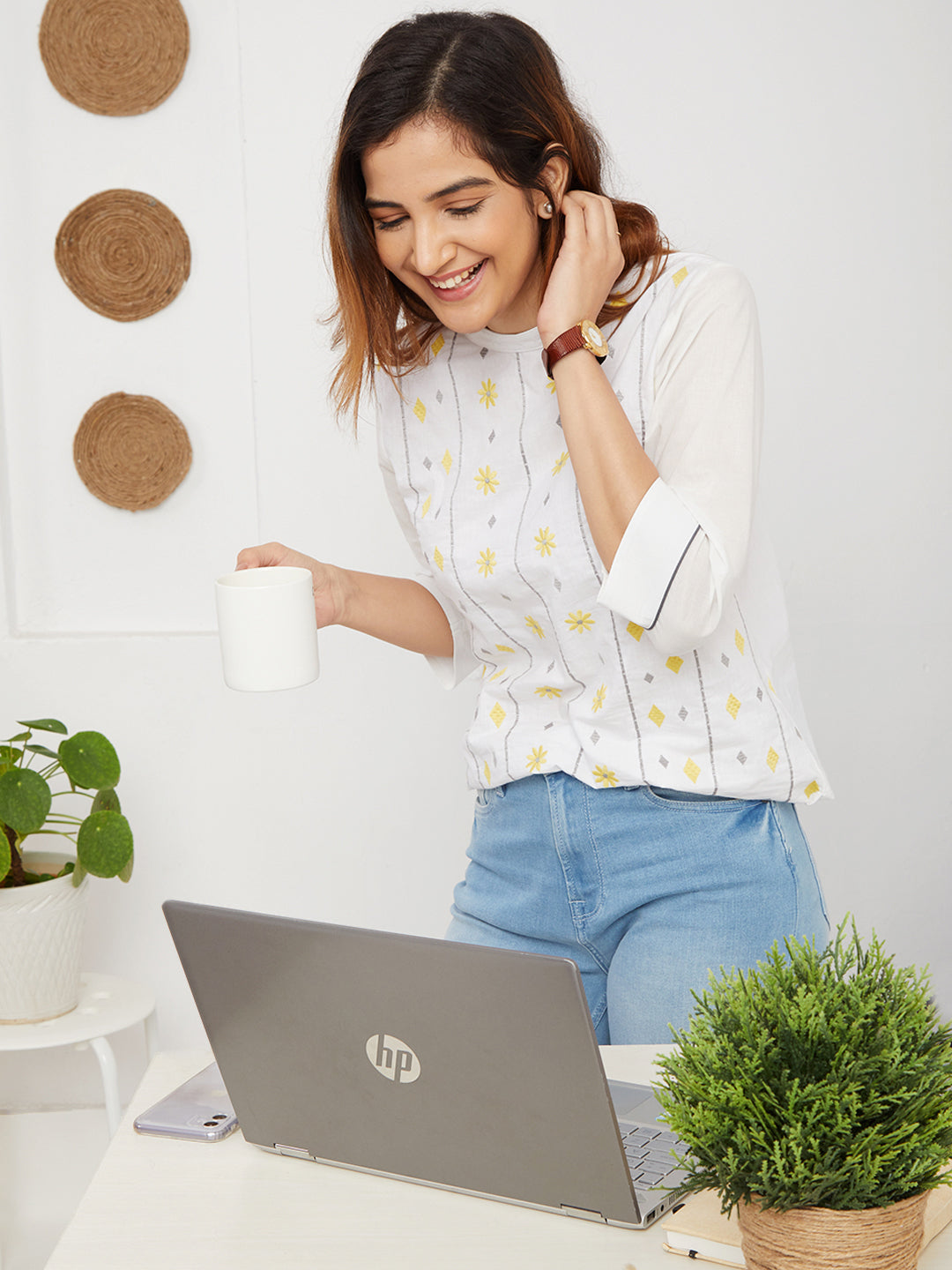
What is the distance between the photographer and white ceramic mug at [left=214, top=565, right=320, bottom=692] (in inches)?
47.0

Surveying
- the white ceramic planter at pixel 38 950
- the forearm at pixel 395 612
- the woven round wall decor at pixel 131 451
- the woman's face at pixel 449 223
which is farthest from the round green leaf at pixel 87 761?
the woman's face at pixel 449 223

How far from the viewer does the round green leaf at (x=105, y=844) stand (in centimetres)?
203

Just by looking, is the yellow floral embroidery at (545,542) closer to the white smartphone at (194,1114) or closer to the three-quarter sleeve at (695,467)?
the three-quarter sleeve at (695,467)

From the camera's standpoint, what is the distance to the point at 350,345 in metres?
1.37

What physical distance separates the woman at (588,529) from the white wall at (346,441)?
104 cm

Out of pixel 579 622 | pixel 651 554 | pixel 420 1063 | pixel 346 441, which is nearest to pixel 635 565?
pixel 651 554

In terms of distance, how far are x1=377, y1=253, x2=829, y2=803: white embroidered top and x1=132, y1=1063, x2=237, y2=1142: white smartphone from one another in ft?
1.40

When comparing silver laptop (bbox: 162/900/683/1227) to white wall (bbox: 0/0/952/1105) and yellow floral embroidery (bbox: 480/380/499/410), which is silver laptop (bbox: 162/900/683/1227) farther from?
white wall (bbox: 0/0/952/1105)

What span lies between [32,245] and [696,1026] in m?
2.04

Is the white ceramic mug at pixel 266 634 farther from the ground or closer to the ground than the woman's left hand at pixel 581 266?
closer to the ground

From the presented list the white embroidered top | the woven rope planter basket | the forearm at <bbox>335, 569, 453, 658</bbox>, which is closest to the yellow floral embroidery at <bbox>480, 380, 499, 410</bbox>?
the white embroidered top

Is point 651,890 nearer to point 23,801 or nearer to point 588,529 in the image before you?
point 588,529

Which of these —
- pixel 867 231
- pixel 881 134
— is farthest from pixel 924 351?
pixel 881 134

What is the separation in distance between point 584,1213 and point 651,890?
39 centimetres
